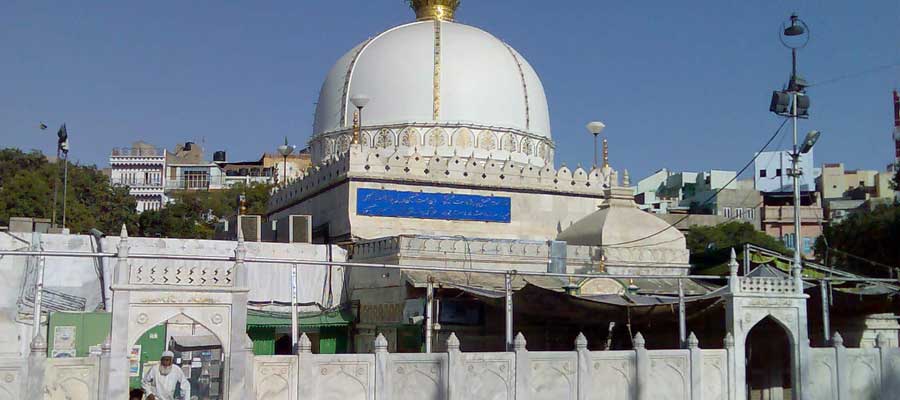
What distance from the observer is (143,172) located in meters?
74.6

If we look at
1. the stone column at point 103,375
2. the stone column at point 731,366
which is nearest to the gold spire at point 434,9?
the stone column at point 731,366

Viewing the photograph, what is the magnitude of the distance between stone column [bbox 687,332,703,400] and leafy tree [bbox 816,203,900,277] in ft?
64.7

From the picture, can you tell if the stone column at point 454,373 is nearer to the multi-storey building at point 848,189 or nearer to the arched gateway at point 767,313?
the arched gateway at point 767,313

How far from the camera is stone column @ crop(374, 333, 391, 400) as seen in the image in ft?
51.6

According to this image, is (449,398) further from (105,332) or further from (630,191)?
(630,191)

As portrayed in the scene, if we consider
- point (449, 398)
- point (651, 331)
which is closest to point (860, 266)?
point (651, 331)

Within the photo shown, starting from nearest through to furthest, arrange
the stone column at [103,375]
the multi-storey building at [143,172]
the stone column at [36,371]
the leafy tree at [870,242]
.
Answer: the stone column at [36,371] < the stone column at [103,375] < the leafy tree at [870,242] < the multi-storey building at [143,172]

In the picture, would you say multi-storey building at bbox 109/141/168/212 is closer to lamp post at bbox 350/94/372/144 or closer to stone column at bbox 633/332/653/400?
lamp post at bbox 350/94/372/144

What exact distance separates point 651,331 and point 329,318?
737cm

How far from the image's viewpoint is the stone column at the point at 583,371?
56.1ft

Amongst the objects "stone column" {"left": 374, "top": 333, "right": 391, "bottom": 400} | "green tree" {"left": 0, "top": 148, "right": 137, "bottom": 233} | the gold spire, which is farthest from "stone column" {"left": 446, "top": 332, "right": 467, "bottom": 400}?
"green tree" {"left": 0, "top": 148, "right": 137, "bottom": 233}

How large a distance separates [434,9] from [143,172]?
1789 inches

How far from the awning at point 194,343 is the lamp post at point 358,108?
10.2 m

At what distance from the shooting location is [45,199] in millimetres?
46906
